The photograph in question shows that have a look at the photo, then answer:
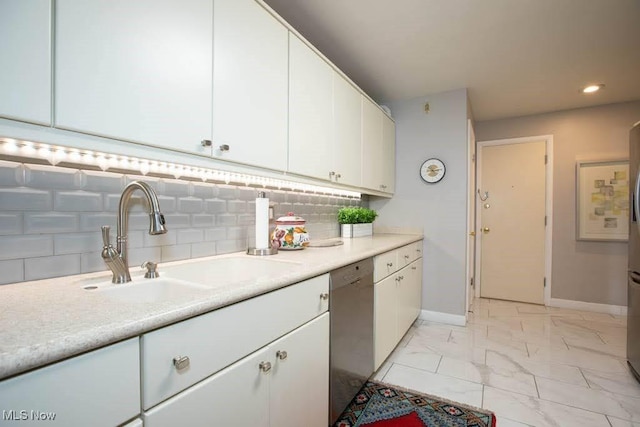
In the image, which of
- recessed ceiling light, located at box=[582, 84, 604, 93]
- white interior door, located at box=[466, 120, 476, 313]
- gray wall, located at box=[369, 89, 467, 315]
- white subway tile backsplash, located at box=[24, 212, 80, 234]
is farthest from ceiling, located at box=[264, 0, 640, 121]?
white subway tile backsplash, located at box=[24, 212, 80, 234]

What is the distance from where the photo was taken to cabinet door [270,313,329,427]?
1056mm

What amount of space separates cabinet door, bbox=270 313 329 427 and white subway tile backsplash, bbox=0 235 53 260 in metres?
0.84

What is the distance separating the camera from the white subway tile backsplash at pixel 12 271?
90 cm

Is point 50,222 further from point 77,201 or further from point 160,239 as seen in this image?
point 160,239

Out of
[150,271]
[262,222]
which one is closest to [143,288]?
[150,271]

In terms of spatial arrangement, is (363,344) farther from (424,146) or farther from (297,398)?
(424,146)

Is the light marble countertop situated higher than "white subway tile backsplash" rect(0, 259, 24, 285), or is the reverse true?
"white subway tile backsplash" rect(0, 259, 24, 285)

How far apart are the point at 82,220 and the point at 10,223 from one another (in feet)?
0.60

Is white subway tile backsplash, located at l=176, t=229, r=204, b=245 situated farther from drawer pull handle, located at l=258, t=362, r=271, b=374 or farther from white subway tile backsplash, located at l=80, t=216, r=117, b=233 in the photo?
drawer pull handle, located at l=258, t=362, r=271, b=374

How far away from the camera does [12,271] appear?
3.02 ft

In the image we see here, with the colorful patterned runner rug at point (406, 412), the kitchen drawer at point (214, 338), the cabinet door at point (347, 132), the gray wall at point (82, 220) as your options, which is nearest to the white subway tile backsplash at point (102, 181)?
the gray wall at point (82, 220)

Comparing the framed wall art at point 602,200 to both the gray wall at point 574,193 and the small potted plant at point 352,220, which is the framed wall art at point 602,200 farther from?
the small potted plant at point 352,220

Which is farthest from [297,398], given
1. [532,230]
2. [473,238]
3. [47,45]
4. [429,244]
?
[532,230]

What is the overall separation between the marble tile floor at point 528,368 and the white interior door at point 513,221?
0.71m
